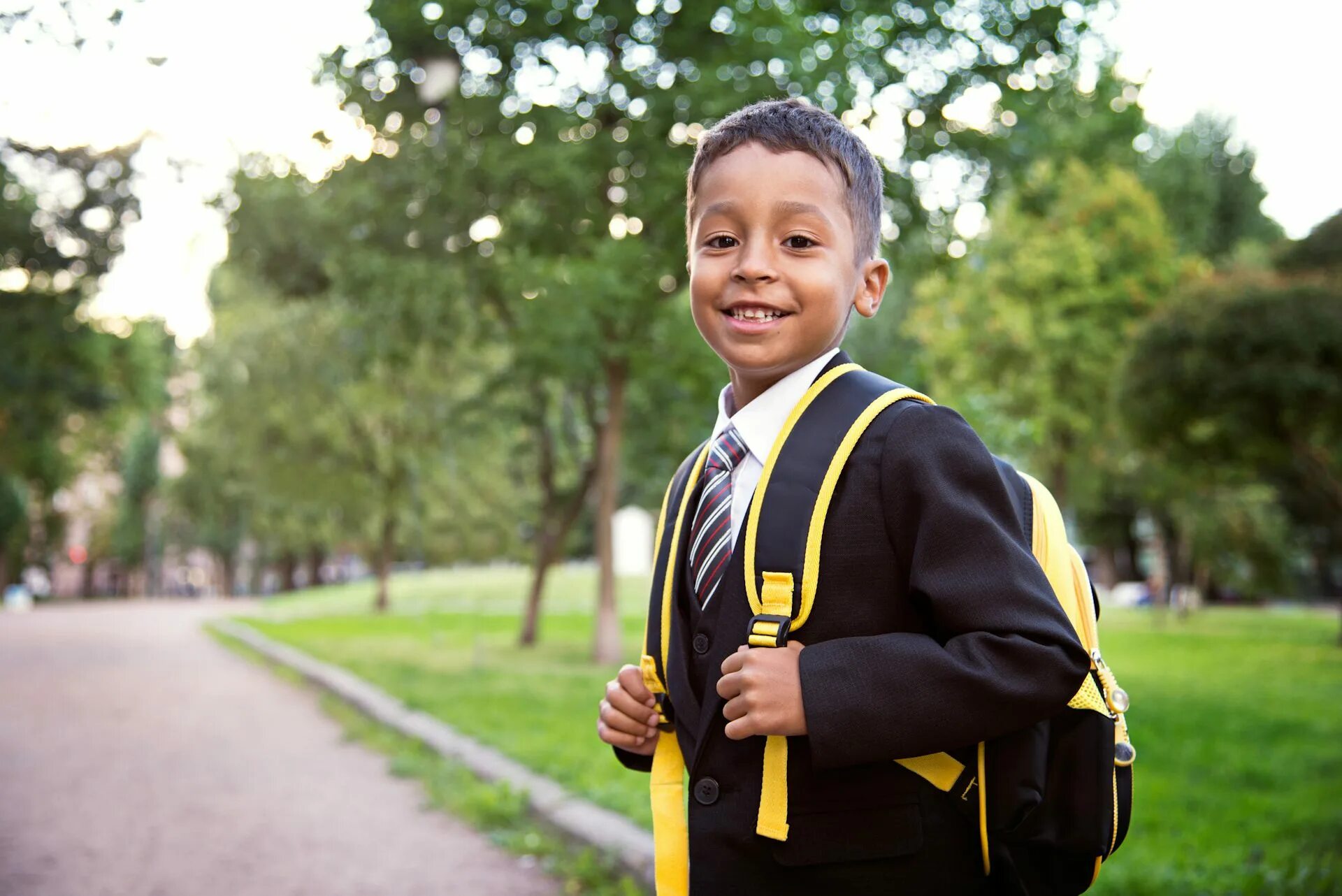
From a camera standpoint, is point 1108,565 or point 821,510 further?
point 1108,565

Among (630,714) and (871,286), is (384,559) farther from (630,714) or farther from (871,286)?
(871,286)

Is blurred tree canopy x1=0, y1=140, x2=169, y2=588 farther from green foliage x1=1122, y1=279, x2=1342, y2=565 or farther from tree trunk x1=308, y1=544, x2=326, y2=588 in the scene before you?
tree trunk x1=308, y1=544, x2=326, y2=588

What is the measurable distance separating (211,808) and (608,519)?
8.42m

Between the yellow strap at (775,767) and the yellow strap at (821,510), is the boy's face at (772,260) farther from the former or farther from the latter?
the yellow strap at (775,767)

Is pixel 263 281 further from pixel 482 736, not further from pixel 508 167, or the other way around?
pixel 482 736

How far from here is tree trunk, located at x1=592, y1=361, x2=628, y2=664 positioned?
14.9 m

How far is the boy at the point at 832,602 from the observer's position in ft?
4.76

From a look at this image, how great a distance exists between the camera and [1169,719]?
35.1ft

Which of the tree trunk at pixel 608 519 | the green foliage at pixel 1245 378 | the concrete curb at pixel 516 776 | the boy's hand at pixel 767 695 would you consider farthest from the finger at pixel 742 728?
the green foliage at pixel 1245 378

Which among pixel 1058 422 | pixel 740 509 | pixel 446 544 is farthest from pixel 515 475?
pixel 740 509

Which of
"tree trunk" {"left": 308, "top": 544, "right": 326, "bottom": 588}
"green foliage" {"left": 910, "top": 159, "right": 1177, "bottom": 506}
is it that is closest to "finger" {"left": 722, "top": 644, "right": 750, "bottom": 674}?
"green foliage" {"left": 910, "top": 159, "right": 1177, "bottom": 506}

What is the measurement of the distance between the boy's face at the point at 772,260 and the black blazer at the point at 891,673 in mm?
196

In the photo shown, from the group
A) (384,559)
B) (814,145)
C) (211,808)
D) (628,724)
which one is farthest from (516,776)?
(384,559)

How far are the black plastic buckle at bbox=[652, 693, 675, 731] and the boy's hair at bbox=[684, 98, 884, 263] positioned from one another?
2.34 ft
